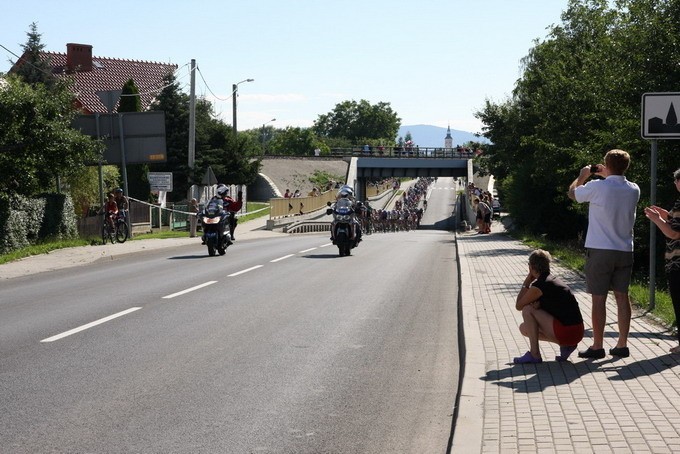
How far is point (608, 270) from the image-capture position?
7.98m

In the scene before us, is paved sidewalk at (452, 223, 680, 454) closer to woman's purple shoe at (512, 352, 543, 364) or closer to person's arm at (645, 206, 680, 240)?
woman's purple shoe at (512, 352, 543, 364)

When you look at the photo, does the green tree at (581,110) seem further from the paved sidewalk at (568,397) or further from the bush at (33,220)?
the bush at (33,220)

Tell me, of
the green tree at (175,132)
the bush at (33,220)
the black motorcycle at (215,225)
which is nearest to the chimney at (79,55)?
the green tree at (175,132)

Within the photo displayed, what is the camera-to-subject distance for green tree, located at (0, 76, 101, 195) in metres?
24.6

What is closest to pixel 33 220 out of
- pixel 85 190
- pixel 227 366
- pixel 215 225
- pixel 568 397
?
pixel 215 225

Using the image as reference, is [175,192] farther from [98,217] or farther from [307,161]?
[307,161]

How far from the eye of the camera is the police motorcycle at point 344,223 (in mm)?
23688

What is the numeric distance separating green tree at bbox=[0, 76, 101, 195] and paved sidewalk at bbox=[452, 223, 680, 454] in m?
17.3

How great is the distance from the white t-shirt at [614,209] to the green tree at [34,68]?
159ft

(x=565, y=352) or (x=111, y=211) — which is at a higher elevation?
(x=111, y=211)

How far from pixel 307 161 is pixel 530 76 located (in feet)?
199

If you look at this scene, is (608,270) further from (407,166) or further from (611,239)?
(407,166)

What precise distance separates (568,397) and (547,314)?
142 cm

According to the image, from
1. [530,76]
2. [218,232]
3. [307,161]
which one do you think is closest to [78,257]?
[218,232]
